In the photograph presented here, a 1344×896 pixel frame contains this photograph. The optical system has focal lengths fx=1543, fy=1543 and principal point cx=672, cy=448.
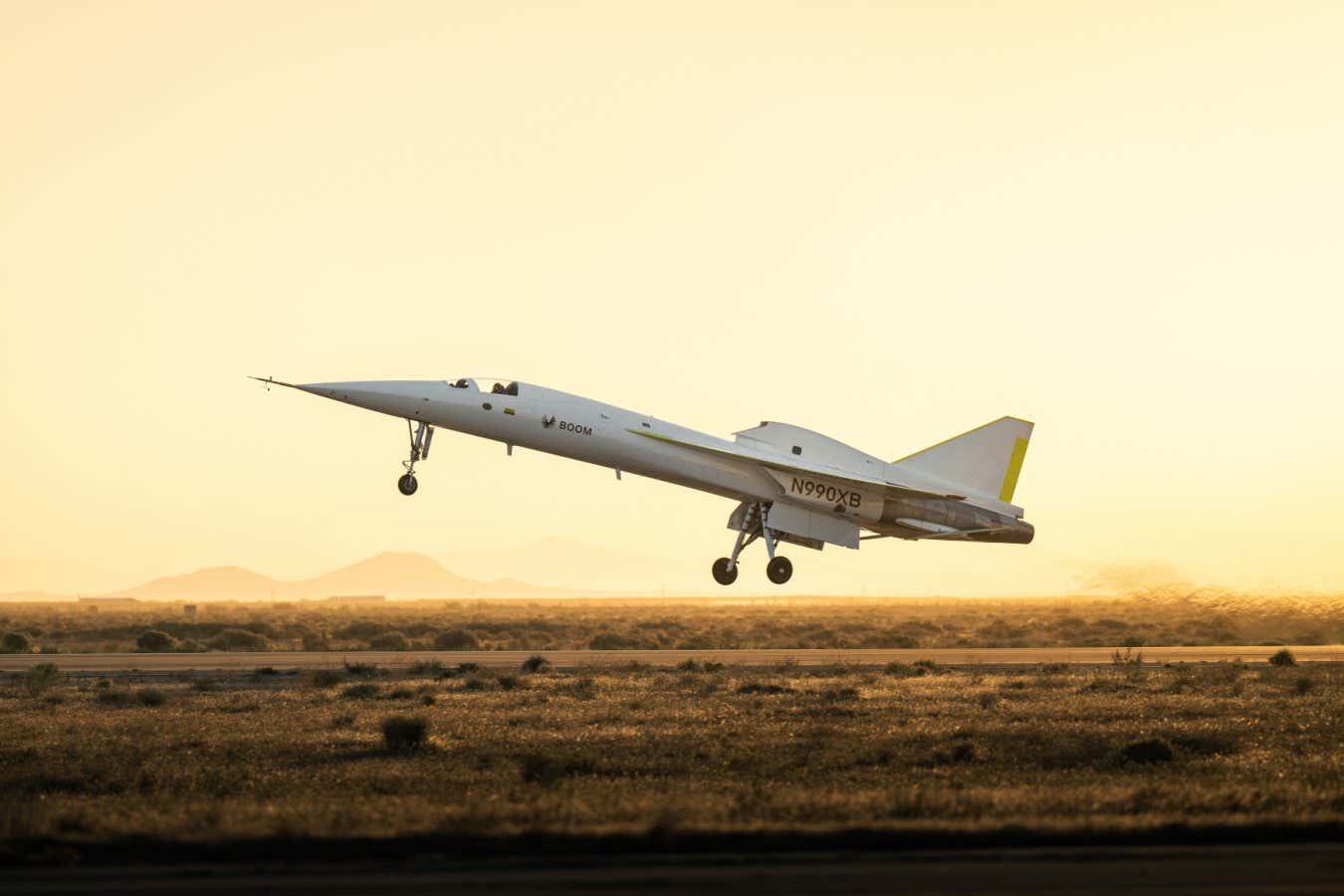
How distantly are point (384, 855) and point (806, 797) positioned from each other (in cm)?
581

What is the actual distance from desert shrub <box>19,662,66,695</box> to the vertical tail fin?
Answer: 2261 centimetres

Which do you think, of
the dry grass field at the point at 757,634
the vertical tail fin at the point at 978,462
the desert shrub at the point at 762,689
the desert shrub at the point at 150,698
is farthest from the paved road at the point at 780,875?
the dry grass field at the point at 757,634

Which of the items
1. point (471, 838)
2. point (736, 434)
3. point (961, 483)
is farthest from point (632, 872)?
point (961, 483)

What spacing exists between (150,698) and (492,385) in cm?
1041

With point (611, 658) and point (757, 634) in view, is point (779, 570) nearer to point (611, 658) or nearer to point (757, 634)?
point (611, 658)

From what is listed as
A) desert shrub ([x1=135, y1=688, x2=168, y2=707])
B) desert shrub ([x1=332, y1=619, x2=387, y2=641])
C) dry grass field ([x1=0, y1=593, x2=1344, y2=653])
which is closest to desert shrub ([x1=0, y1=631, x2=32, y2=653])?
dry grass field ([x1=0, y1=593, x2=1344, y2=653])

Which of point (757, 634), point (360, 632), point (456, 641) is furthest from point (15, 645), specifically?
point (757, 634)

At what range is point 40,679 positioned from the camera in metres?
38.7

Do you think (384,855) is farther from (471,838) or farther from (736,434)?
(736,434)

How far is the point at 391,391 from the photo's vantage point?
115ft

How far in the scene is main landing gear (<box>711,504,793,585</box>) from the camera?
3869 centimetres

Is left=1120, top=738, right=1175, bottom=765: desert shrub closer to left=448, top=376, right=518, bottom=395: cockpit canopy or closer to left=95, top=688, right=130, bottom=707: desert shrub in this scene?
left=448, top=376, right=518, bottom=395: cockpit canopy

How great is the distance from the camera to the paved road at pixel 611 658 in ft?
154

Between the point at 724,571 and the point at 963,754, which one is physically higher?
the point at 724,571
